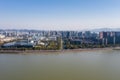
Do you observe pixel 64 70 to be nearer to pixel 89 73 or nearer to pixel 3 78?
pixel 89 73

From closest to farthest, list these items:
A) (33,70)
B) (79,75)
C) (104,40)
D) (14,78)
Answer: (14,78), (79,75), (33,70), (104,40)

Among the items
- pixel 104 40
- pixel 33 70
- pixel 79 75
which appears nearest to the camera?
pixel 79 75

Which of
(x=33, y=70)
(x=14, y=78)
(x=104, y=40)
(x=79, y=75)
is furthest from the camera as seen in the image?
(x=104, y=40)

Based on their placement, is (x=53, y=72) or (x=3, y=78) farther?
(x=53, y=72)

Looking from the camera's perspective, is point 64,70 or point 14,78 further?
point 64,70

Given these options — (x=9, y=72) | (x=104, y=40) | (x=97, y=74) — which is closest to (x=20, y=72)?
(x=9, y=72)

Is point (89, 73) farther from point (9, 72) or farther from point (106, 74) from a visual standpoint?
point (9, 72)

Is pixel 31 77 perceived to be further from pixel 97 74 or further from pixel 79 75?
pixel 97 74

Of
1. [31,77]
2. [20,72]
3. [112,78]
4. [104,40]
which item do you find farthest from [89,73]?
[104,40]
